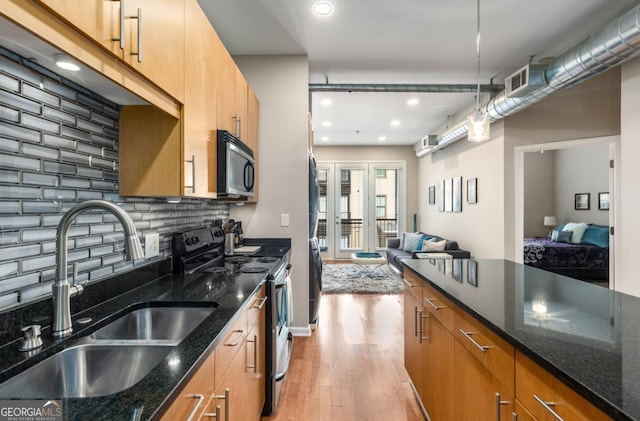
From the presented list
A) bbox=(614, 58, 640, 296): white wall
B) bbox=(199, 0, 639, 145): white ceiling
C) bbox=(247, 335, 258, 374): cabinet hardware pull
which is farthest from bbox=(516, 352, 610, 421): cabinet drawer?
bbox=(614, 58, 640, 296): white wall

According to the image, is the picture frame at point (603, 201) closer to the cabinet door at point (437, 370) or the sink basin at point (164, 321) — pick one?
the cabinet door at point (437, 370)

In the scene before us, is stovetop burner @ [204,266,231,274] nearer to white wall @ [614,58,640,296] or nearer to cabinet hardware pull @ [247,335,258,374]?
cabinet hardware pull @ [247,335,258,374]

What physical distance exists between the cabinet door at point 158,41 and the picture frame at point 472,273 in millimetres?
1698

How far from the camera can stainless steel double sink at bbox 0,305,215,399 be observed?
85 centimetres

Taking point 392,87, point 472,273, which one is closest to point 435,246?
point 392,87

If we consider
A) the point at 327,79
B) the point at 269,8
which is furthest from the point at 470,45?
the point at 269,8

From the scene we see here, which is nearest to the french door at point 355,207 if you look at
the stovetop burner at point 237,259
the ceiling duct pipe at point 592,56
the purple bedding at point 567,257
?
the purple bedding at point 567,257

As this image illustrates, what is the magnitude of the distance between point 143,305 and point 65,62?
36.6 inches

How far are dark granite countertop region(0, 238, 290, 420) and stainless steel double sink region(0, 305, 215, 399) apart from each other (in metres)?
0.02

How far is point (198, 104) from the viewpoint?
66.6 inches

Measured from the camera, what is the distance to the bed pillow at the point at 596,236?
5801 millimetres

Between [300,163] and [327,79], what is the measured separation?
1346mm

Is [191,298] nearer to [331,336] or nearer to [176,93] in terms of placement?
[176,93]

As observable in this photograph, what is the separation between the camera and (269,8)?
8.41ft
